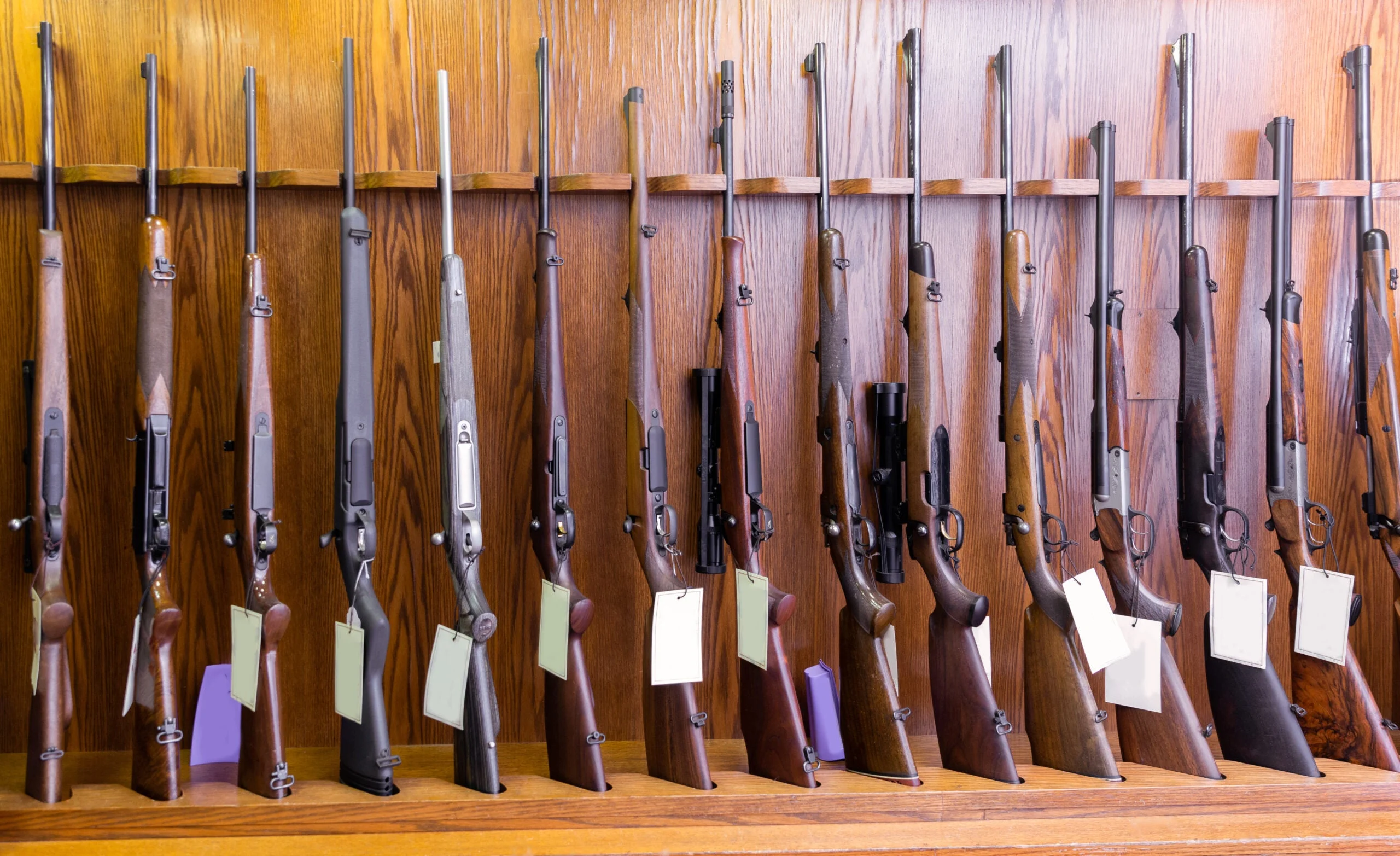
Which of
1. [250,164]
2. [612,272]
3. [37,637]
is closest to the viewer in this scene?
[37,637]

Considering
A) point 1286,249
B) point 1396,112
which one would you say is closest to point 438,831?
point 1286,249

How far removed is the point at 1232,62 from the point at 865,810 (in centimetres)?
234

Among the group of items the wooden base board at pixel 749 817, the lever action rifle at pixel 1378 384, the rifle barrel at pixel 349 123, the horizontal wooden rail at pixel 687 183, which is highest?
the rifle barrel at pixel 349 123

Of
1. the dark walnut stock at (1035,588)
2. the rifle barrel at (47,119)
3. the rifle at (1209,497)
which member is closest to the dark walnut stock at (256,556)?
the rifle barrel at (47,119)

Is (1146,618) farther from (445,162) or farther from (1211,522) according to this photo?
(445,162)

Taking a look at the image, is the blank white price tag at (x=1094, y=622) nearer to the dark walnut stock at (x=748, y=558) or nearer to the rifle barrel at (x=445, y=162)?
the dark walnut stock at (x=748, y=558)

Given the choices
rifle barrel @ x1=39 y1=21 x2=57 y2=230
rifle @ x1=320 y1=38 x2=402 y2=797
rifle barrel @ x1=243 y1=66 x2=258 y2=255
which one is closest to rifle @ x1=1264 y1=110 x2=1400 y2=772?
rifle @ x1=320 y1=38 x2=402 y2=797

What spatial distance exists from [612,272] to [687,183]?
0.33m

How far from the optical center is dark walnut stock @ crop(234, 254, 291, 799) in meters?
Result: 2.19

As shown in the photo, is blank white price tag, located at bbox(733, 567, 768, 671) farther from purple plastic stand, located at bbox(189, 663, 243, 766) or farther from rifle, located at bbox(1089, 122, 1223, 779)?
purple plastic stand, located at bbox(189, 663, 243, 766)

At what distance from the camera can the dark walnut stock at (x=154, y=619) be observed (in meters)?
2.18

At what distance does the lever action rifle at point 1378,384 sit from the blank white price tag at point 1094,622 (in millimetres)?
605

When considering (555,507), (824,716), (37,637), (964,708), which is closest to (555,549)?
(555,507)

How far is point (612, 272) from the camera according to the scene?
259 cm
